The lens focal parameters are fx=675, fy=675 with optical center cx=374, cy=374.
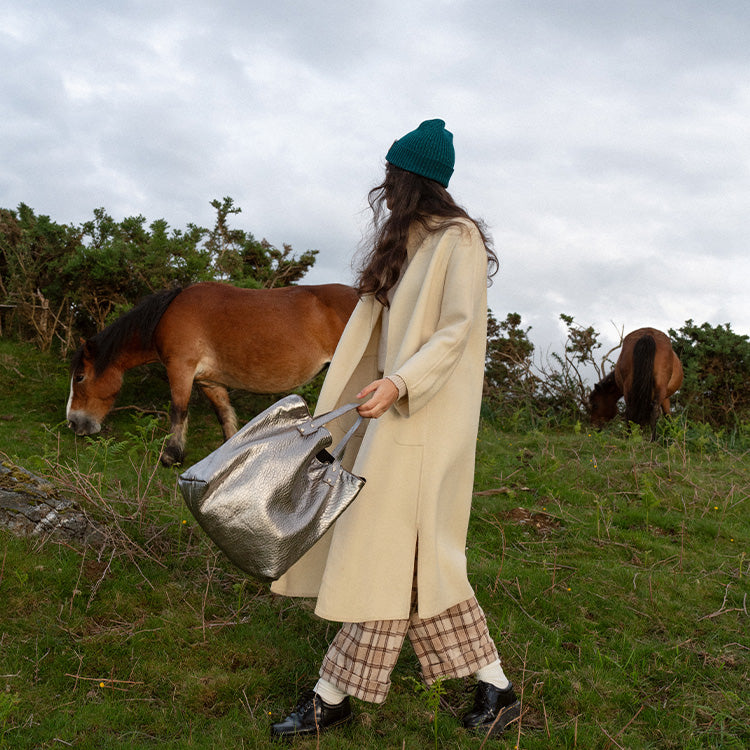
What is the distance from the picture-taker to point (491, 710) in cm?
254

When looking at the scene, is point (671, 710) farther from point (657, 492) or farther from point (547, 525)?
point (657, 492)

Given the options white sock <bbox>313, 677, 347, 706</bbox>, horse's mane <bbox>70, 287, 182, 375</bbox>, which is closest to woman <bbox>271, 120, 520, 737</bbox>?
white sock <bbox>313, 677, 347, 706</bbox>

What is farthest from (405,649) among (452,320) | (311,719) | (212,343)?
(212,343)

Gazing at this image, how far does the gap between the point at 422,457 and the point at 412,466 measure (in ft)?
0.16

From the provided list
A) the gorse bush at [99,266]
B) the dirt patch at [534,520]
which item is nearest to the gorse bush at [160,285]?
the gorse bush at [99,266]

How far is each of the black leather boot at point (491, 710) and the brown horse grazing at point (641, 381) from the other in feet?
24.1

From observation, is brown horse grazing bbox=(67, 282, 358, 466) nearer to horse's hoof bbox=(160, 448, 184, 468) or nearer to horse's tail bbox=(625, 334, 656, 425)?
horse's hoof bbox=(160, 448, 184, 468)

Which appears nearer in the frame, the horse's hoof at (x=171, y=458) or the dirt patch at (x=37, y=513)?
the dirt patch at (x=37, y=513)

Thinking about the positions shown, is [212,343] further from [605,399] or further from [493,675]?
[605,399]

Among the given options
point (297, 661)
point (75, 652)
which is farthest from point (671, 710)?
point (75, 652)

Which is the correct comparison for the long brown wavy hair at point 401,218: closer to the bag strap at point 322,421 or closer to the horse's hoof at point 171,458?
the bag strap at point 322,421

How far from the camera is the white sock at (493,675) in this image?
2559mm

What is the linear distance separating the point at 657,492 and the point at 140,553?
4349mm

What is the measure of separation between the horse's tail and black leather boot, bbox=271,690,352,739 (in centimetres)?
770
